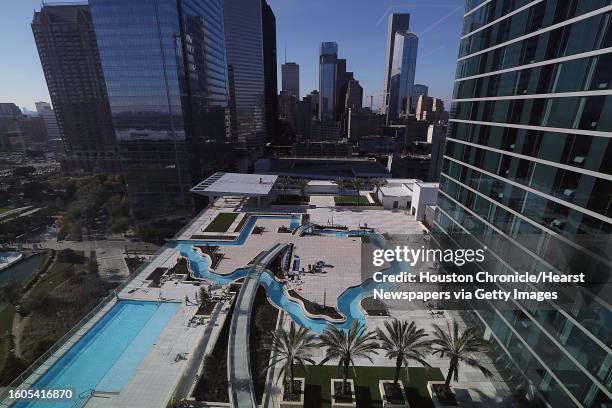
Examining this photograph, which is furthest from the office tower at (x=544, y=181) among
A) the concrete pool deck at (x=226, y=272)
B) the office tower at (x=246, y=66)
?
the office tower at (x=246, y=66)

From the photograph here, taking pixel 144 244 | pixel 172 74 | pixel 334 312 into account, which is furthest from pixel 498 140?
pixel 144 244

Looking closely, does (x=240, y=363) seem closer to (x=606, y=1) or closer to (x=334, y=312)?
(x=334, y=312)

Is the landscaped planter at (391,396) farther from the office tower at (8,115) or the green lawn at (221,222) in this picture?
the office tower at (8,115)

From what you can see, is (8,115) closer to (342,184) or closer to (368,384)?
(342,184)

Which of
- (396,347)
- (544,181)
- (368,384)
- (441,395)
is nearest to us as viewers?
(544,181)

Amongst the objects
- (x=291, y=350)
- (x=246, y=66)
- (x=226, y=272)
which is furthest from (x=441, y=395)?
(x=246, y=66)

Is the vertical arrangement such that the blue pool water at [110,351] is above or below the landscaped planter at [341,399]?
below

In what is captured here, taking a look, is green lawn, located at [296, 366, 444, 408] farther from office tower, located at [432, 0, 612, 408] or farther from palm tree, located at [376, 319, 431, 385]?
office tower, located at [432, 0, 612, 408]
